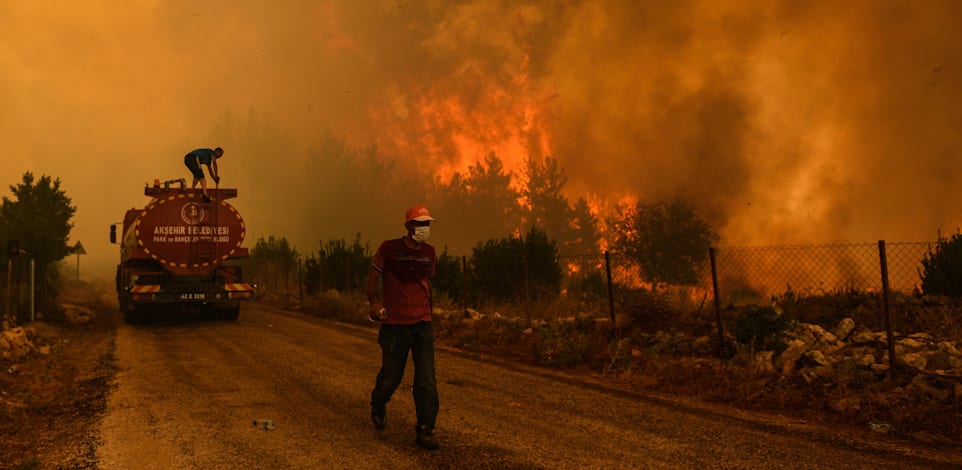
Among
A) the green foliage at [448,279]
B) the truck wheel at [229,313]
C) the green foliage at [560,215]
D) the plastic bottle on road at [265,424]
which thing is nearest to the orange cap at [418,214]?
the plastic bottle on road at [265,424]

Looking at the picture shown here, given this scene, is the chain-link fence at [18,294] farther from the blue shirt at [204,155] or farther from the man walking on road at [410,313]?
the man walking on road at [410,313]

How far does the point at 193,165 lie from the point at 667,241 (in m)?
36.7

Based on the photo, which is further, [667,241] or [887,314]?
[667,241]

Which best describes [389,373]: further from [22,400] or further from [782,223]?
[782,223]

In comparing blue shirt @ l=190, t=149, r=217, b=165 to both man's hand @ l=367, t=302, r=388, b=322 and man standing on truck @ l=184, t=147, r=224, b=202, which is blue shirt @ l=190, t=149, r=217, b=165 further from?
man's hand @ l=367, t=302, r=388, b=322

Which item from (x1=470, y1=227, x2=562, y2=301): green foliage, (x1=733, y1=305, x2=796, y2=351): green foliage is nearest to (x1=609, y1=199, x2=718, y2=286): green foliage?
(x1=470, y1=227, x2=562, y2=301): green foliage

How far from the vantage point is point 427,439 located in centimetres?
481

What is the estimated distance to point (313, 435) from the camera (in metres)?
5.33

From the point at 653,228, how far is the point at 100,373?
41.0 metres

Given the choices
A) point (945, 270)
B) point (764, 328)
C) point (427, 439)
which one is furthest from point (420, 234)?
point (945, 270)

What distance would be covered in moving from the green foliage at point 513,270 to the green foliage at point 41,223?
13.5 meters

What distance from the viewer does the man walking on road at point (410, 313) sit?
4840mm

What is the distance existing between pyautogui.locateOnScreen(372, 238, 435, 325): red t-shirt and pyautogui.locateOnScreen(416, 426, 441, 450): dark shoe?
932 mm

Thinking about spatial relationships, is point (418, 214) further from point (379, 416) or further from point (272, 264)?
point (272, 264)
